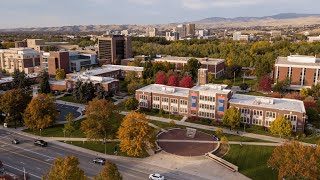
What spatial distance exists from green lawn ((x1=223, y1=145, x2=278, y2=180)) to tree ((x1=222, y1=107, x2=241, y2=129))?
335 inches

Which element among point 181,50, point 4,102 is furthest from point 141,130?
point 181,50

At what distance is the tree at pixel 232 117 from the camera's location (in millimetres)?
65188

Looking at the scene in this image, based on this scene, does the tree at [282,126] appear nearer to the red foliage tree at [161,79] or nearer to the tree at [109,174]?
the tree at [109,174]

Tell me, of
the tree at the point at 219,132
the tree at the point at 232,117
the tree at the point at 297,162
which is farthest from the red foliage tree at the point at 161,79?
the tree at the point at 297,162

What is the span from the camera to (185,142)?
60.2 m

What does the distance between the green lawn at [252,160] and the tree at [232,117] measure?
27.9ft

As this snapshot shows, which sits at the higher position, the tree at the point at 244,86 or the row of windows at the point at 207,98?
the row of windows at the point at 207,98

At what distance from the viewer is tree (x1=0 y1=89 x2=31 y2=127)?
65.7 m

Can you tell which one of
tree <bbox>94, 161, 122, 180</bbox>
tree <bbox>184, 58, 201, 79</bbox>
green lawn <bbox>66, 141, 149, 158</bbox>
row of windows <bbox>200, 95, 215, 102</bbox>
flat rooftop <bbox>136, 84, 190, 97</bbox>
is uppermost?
tree <bbox>184, 58, 201, 79</bbox>

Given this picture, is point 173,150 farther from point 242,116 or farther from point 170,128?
point 242,116

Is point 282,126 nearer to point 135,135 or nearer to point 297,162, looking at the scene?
point 297,162

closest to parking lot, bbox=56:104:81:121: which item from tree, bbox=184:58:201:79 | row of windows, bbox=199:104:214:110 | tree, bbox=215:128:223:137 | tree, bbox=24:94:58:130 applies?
tree, bbox=24:94:58:130

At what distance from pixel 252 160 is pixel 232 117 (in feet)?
47.5

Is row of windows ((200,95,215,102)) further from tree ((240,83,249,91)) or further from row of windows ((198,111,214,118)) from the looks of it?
tree ((240,83,249,91))
